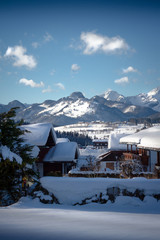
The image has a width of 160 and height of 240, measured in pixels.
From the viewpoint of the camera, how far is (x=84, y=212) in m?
7.36

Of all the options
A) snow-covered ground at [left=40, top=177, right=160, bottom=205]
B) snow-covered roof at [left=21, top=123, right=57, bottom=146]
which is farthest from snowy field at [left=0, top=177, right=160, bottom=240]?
snow-covered roof at [left=21, top=123, right=57, bottom=146]

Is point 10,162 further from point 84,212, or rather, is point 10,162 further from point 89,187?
point 84,212

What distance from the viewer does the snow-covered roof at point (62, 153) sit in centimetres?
2450

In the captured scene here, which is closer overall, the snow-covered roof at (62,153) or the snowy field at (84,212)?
the snowy field at (84,212)

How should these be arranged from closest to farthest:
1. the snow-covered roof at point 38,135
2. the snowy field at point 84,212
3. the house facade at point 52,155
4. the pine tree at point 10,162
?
the snowy field at point 84,212
the pine tree at point 10,162
the snow-covered roof at point 38,135
the house facade at point 52,155

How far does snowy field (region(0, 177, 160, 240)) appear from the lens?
14.3ft

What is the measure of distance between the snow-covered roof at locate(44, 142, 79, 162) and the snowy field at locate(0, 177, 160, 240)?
14.5m

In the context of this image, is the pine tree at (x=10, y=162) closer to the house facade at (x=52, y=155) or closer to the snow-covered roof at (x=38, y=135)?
the snow-covered roof at (x=38, y=135)

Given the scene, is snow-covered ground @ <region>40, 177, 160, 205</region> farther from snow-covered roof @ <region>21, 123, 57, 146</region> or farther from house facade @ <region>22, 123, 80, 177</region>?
house facade @ <region>22, 123, 80, 177</region>

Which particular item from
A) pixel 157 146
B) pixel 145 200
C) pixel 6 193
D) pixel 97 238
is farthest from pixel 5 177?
pixel 157 146

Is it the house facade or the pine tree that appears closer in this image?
the pine tree

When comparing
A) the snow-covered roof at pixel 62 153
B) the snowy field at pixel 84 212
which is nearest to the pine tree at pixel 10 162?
the snowy field at pixel 84 212

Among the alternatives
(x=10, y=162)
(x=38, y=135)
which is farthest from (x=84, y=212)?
(x=38, y=135)

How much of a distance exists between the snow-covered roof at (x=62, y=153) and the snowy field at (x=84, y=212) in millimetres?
14465
